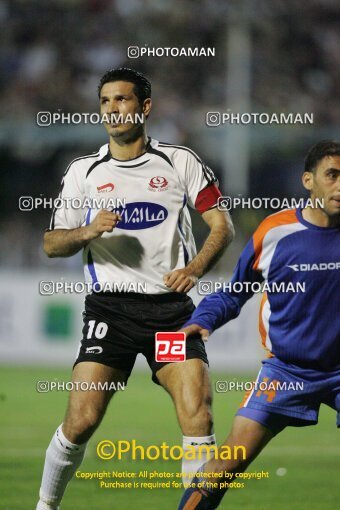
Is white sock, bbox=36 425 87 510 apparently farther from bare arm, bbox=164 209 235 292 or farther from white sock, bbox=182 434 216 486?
bare arm, bbox=164 209 235 292

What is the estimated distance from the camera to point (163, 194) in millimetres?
5352

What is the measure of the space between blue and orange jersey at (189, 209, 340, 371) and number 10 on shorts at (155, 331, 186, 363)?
368mm

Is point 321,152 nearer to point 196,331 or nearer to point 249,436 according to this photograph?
point 196,331

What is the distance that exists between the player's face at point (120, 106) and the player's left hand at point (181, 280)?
0.77 meters

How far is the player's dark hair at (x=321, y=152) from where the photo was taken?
4770 millimetres

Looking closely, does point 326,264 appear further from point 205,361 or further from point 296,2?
point 296,2

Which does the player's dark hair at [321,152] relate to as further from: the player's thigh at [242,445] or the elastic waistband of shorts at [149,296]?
the player's thigh at [242,445]

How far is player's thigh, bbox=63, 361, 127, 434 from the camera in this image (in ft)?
16.8

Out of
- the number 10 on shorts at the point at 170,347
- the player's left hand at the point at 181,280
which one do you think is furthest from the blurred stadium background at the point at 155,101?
the player's left hand at the point at 181,280

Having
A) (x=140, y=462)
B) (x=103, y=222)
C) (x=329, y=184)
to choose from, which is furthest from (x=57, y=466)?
(x=329, y=184)

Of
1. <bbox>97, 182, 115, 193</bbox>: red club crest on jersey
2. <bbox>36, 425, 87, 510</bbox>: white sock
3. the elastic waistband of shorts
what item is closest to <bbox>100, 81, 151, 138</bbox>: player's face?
<bbox>97, 182, 115, 193</bbox>: red club crest on jersey

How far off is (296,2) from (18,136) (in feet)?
14.8

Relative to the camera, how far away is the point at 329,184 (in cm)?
474

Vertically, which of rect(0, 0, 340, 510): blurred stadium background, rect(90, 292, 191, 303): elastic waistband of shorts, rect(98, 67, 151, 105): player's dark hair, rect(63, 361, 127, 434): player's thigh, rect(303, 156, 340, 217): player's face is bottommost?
rect(63, 361, 127, 434): player's thigh
